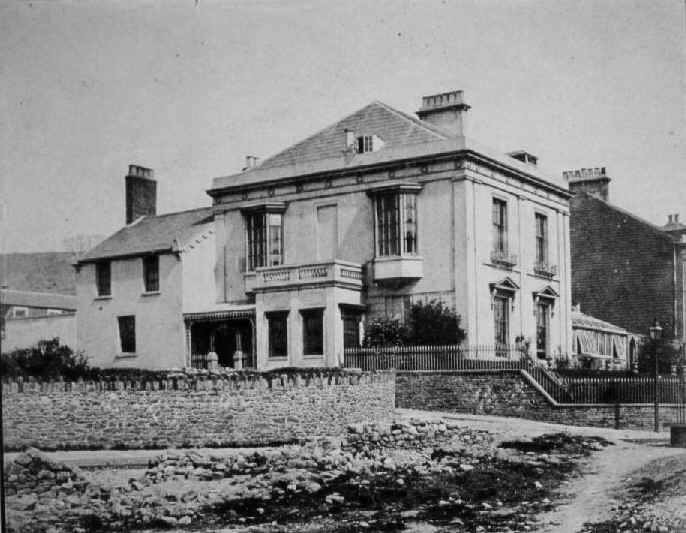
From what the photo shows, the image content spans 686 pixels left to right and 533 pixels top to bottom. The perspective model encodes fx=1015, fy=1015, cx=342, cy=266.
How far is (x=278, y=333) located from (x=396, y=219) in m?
2.79

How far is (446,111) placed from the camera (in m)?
13.4

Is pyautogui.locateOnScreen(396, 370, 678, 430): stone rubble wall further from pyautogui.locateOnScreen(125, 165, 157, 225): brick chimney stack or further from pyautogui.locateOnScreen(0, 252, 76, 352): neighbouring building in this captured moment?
pyautogui.locateOnScreen(0, 252, 76, 352): neighbouring building

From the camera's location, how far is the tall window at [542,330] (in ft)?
55.1

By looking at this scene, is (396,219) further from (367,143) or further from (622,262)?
(622,262)

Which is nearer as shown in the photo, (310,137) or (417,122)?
(310,137)

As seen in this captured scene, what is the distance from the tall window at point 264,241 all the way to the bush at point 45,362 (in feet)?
9.74

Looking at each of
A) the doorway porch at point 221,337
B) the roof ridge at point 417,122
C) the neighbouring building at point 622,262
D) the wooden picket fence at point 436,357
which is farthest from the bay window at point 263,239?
the neighbouring building at point 622,262

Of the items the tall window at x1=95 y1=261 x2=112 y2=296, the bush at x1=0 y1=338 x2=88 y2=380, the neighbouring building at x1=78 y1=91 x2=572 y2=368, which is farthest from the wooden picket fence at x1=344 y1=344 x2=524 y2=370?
the bush at x1=0 y1=338 x2=88 y2=380

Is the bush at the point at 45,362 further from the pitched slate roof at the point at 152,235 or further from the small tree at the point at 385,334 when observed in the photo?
the small tree at the point at 385,334

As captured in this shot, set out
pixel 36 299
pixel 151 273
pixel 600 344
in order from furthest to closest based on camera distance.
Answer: pixel 600 344 < pixel 151 273 < pixel 36 299

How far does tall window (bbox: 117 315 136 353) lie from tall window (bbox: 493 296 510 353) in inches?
275

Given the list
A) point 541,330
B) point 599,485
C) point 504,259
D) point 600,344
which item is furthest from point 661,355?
point 541,330

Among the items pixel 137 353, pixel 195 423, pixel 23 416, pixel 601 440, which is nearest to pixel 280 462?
pixel 195 423

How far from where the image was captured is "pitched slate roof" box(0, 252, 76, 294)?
1072cm
